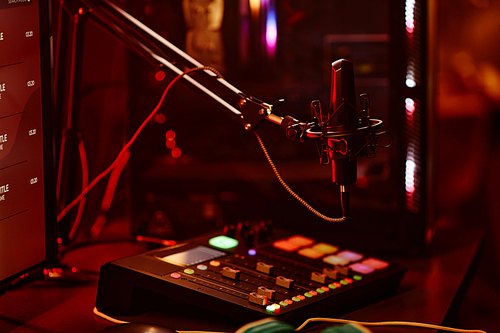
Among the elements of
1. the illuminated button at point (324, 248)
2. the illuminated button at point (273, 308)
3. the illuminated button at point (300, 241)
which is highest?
the illuminated button at point (273, 308)

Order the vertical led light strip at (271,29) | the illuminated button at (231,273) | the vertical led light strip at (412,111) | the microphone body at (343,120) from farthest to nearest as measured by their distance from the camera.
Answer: the vertical led light strip at (271,29)
the vertical led light strip at (412,111)
the illuminated button at (231,273)
the microphone body at (343,120)

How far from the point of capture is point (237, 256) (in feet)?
2.84

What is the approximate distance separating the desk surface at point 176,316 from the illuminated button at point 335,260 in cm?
8

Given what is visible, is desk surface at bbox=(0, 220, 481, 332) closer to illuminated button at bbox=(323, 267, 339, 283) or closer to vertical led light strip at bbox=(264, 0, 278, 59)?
illuminated button at bbox=(323, 267, 339, 283)

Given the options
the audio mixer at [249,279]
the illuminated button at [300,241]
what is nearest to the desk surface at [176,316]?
the audio mixer at [249,279]

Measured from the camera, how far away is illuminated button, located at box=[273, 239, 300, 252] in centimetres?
92

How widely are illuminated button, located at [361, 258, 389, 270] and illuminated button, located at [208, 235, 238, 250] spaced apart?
20 cm

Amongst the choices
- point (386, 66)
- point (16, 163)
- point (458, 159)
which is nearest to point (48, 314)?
point (16, 163)

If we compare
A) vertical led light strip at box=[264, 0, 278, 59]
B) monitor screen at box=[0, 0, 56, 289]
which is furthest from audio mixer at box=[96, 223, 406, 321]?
vertical led light strip at box=[264, 0, 278, 59]

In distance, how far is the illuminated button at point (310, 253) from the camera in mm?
898

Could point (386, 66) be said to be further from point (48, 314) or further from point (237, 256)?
point (48, 314)

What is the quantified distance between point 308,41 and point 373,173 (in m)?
0.28

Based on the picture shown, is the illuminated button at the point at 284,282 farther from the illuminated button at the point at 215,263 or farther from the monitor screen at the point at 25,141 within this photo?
the monitor screen at the point at 25,141

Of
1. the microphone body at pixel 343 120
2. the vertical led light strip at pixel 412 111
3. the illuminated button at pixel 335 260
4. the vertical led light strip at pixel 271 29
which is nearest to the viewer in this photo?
the microphone body at pixel 343 120
